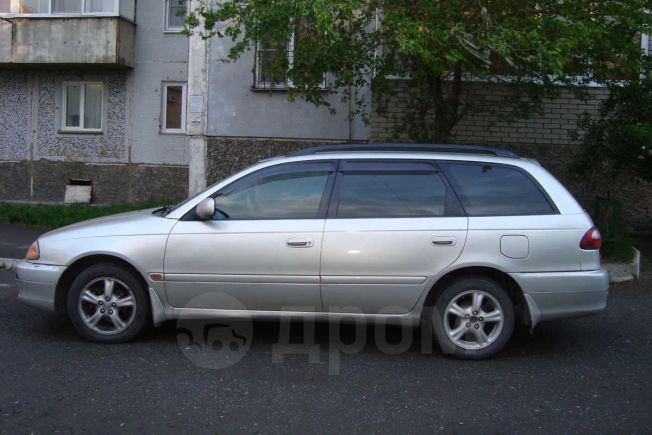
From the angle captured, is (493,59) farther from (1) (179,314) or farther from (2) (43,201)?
(2) (43,201)

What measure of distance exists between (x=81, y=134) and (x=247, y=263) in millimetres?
11627

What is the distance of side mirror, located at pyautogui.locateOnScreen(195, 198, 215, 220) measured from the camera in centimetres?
Result: 546

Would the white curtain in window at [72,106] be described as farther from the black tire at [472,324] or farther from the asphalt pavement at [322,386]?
the black tire at [472,324]

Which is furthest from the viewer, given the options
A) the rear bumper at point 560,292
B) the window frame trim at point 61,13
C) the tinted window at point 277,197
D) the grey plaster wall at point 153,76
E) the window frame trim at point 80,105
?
the window frame trim at point 80,105


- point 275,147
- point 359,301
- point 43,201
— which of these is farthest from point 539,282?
point 43,201

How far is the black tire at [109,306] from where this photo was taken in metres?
5.65

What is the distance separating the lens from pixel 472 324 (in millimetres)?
5469

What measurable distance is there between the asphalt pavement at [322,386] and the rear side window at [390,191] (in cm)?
115

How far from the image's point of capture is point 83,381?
4918 millimetres

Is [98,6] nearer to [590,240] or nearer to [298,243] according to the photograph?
[298,243]

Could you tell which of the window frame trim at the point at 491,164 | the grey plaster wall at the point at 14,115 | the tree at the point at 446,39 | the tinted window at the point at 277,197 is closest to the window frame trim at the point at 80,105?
the grey plaster wall at the point at 14,115

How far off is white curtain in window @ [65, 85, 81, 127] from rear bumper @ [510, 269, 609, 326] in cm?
1298

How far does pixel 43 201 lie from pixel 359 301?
12.2 m

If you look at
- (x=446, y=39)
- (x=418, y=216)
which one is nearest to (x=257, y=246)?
(x=418, y=216)
